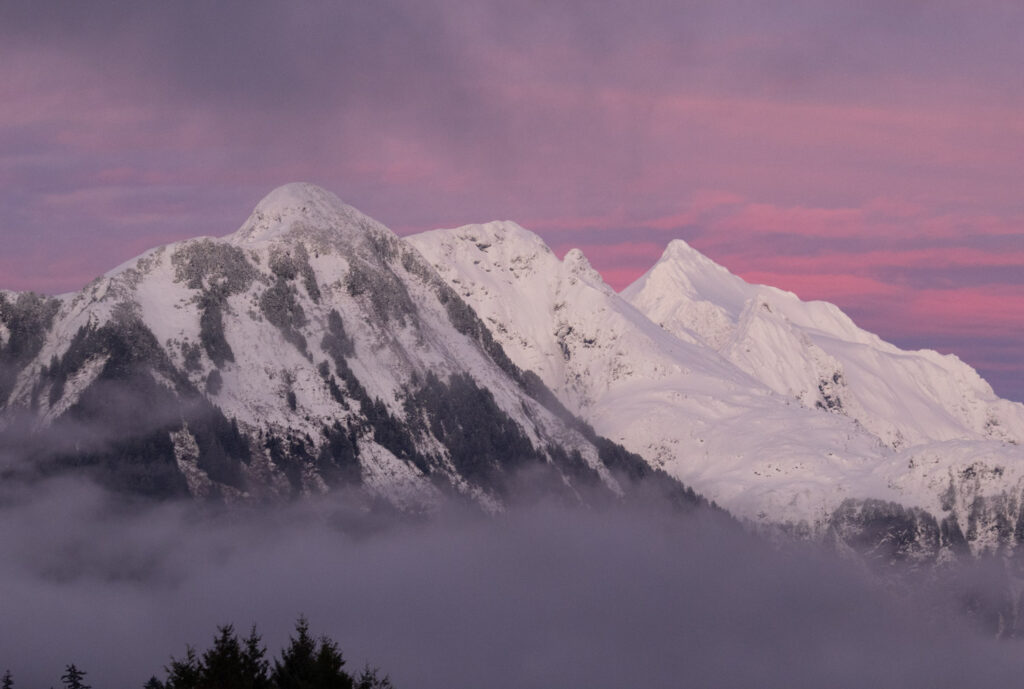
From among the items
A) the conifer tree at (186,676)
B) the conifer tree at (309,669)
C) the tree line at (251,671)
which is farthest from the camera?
the conifer tree at (186,676)

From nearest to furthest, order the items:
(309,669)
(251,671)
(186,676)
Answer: (251,671)
(186,676)
(309,669)

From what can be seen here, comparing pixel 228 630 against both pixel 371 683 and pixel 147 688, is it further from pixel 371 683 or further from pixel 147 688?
pixel 147 688

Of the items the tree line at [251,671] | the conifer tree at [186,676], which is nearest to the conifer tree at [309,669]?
the tree line at [251,671]

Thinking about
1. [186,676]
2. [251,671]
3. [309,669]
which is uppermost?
[309,669]

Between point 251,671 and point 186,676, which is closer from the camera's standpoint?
point 251,671

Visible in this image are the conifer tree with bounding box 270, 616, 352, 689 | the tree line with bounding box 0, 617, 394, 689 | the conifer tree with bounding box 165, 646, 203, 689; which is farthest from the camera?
the conifer tree with bounding box 165, 646, 203, 689

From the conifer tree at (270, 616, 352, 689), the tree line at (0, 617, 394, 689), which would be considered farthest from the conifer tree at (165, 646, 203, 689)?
the conifer tree at (270, 616, 352, 689)

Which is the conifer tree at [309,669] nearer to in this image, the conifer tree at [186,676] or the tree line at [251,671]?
the tree line at [251,671]

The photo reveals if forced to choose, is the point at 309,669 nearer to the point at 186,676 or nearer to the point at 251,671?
the point at 251,671

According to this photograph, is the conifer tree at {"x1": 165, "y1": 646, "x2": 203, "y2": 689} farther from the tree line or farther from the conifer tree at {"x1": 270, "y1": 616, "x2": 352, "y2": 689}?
the conifer tree at {"x1": 270, "y1": 616, "x2": 352, "y2": 689}

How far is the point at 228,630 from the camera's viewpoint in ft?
493

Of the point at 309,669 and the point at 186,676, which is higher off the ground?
the point at 309,669

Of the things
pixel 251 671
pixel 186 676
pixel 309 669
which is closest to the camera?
pixel 251 671

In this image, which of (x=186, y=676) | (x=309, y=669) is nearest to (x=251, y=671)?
(x=309, y=669)
